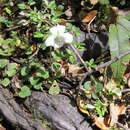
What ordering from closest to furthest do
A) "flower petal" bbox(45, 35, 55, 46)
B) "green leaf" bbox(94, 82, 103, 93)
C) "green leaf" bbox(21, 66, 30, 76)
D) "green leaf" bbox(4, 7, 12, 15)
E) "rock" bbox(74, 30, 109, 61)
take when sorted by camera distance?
"flower petal" bbox(45, 35, 55, 46) → "green leaf" bbox(94, 82, 103, 93) → "green leaf" bbox(21, 66, 30, 76) → "rock" bbox(74, 30, 109, 61) → "green leaf" bbox(4, 7, 12, 15)

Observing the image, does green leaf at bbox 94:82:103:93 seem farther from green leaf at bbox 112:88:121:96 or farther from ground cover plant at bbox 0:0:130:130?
green leaf at bbox 112:88:121:96

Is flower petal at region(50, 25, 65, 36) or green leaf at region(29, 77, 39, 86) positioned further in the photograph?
green leaf at region(29, 77, 39, 86)

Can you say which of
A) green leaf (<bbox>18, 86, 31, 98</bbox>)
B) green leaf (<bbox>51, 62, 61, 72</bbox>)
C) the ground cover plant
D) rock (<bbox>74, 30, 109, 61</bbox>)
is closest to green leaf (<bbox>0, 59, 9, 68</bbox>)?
Answer: the ground cover plant

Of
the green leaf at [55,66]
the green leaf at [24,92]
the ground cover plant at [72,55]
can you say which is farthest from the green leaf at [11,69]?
the green leaf at [55,66]

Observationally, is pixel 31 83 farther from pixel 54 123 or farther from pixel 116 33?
pixel 116 33

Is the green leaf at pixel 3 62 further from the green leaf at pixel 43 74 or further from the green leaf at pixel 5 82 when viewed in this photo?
the green leaf at pixel 43 74

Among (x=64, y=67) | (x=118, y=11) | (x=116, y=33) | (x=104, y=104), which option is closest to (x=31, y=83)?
(x=64, y=67)
